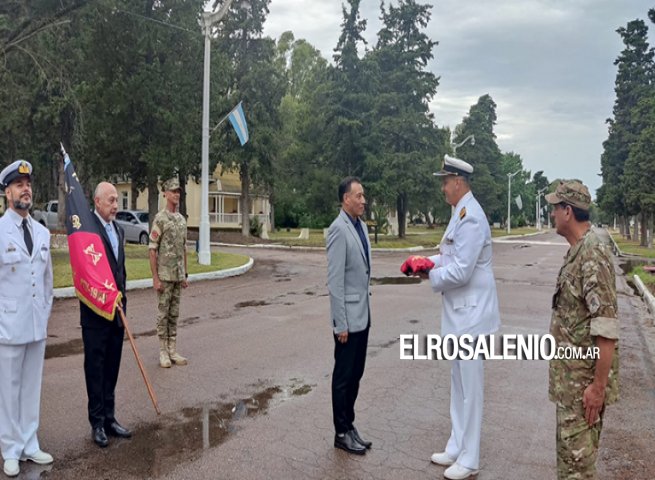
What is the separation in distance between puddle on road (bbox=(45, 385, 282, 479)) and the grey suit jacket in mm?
1483

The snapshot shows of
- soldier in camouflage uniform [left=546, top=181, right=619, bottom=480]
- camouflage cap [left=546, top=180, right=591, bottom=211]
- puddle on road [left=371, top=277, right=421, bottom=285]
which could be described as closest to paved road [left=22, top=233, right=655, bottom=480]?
soldier in camouflage uniform [left=546, top=181, right=619, bottom=480]

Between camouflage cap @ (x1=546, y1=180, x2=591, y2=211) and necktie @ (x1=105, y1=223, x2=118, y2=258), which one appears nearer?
camouflage cap @ (x1=546, y1=180, x2=591, y2=211)

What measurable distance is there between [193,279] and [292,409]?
1049 centimetres

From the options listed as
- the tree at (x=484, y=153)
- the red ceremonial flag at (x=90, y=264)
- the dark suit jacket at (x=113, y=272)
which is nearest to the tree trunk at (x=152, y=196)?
the dark suit jacket at (x=113, y=272)

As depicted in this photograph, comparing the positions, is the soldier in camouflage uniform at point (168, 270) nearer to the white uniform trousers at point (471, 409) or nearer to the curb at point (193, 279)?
the white uniform trousers at point (471, 409)

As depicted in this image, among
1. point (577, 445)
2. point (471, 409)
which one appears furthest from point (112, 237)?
point (577, 445)

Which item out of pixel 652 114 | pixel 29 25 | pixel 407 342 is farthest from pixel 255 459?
pixel 652 114

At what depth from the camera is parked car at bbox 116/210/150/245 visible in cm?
2933

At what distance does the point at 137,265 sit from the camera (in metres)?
16.8

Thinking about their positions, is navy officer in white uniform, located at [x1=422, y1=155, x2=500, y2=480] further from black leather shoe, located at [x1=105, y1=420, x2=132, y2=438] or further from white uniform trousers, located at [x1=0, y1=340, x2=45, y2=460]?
white uniform trousers, located at [x1=0, y1=340, x2=45, y2=460]

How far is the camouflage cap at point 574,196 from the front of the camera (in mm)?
3317

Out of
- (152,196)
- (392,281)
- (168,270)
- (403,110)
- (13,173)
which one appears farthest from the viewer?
(403,110)

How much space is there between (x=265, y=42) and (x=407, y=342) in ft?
97.3

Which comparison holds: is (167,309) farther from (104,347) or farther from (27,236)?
(27,236)
